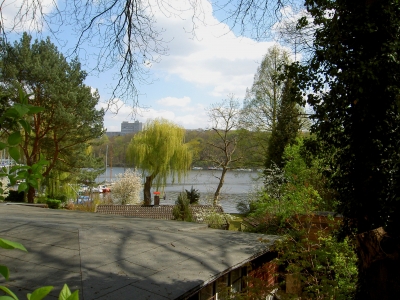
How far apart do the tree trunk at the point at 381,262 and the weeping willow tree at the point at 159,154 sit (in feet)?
99.1

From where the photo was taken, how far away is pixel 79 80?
74.7ft

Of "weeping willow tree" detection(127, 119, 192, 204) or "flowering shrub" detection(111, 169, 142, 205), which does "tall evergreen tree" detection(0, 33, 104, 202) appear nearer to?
"weeping willow tree" detection(127, 119, 192, 204)

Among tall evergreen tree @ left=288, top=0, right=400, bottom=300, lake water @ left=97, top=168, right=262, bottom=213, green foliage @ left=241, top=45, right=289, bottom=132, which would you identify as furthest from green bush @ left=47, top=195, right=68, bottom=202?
tall evergreen tree @ left=288, top=0, right=400, bottom=300

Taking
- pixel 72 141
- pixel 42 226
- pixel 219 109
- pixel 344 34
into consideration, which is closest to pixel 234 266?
pixel 42 226

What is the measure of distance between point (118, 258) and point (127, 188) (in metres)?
29.6

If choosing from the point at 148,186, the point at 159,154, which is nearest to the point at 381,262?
the point at 159,154

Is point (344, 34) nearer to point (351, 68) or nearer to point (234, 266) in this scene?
point (351, 68)

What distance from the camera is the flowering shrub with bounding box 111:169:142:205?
34375mm

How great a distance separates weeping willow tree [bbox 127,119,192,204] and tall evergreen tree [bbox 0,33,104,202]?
8.51 metres

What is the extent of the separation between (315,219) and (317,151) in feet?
16.8

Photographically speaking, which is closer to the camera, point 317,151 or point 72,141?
point 317,151

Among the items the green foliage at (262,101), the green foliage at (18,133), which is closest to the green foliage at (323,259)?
the green foliage at (18,133)

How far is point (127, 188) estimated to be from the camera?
34438 millimetres

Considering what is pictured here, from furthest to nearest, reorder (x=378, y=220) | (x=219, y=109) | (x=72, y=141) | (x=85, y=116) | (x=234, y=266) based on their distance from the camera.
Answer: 1. (x=219, y=109)
2. (x=72, y=141)
3. (x=85, y=116)
4. (x=234, y=266)
5. (x=378, y=220)
